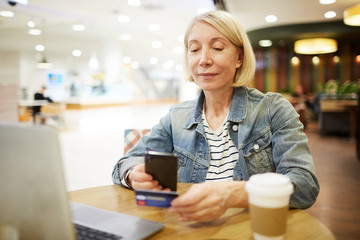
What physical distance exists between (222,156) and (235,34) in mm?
511

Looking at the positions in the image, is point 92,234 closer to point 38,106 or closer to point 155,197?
point 155,197

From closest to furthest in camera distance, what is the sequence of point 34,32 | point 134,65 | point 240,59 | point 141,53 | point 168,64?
point 240,59
point 34,32
point 141,53
point 134,65
point 168,64

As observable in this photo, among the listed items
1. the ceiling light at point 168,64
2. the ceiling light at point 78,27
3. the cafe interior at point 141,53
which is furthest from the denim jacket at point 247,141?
the ceiling light at point 168,64

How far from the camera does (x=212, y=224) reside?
0.85 metres

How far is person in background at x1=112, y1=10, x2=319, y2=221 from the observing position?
1189 mm

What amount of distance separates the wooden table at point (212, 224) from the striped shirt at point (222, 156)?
32cm

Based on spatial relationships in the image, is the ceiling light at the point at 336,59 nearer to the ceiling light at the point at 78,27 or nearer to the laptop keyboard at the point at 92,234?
the ceiling light at the point at 78,27

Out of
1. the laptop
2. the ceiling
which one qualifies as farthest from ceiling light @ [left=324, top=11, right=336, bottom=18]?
the laptop

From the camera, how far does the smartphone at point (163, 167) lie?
31.8 inches

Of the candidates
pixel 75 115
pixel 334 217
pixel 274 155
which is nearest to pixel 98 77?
pixel 75 115

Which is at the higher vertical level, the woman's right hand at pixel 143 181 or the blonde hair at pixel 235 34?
the blonde hair at pixel 235 34

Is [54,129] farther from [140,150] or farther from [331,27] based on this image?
[331,27]

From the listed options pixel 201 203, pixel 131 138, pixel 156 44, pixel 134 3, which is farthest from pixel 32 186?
pixel 156 44

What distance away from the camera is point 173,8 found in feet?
24.9
